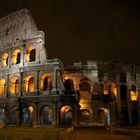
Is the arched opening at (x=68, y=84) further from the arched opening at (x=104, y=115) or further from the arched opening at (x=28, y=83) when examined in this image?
the arched opening at (x=104, y=115)

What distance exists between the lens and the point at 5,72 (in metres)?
41.6

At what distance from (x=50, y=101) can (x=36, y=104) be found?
2.11 meters

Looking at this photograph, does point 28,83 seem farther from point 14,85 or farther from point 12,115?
point 12,115

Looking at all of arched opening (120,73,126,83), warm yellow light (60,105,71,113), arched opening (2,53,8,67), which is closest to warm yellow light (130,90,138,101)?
arched opening (120,73,126,83)

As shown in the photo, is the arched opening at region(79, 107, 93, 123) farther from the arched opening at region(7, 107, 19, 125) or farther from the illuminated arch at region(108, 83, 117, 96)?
the arched opening at region(7, 107, 19, 125)

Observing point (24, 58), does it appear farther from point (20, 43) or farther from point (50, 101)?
point (50, 101)

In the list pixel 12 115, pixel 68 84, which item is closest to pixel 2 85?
pixel 12 115

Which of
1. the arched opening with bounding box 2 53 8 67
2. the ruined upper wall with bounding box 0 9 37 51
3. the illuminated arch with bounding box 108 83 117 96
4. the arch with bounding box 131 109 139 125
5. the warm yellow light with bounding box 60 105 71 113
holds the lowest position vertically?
the arch with bounding box 131 109 139 125

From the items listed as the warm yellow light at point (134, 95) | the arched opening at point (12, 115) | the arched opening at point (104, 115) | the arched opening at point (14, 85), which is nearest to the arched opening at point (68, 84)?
the arched opening at point (104, 115)

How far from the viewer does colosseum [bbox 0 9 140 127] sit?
37.1 m

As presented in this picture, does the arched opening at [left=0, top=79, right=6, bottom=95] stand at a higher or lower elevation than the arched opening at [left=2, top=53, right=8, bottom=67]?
lower

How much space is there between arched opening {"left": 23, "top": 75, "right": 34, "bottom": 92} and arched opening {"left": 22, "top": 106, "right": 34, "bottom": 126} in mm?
2687

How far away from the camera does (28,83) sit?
1608 inches

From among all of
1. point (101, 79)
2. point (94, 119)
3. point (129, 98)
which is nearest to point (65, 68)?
point (101, 79)
